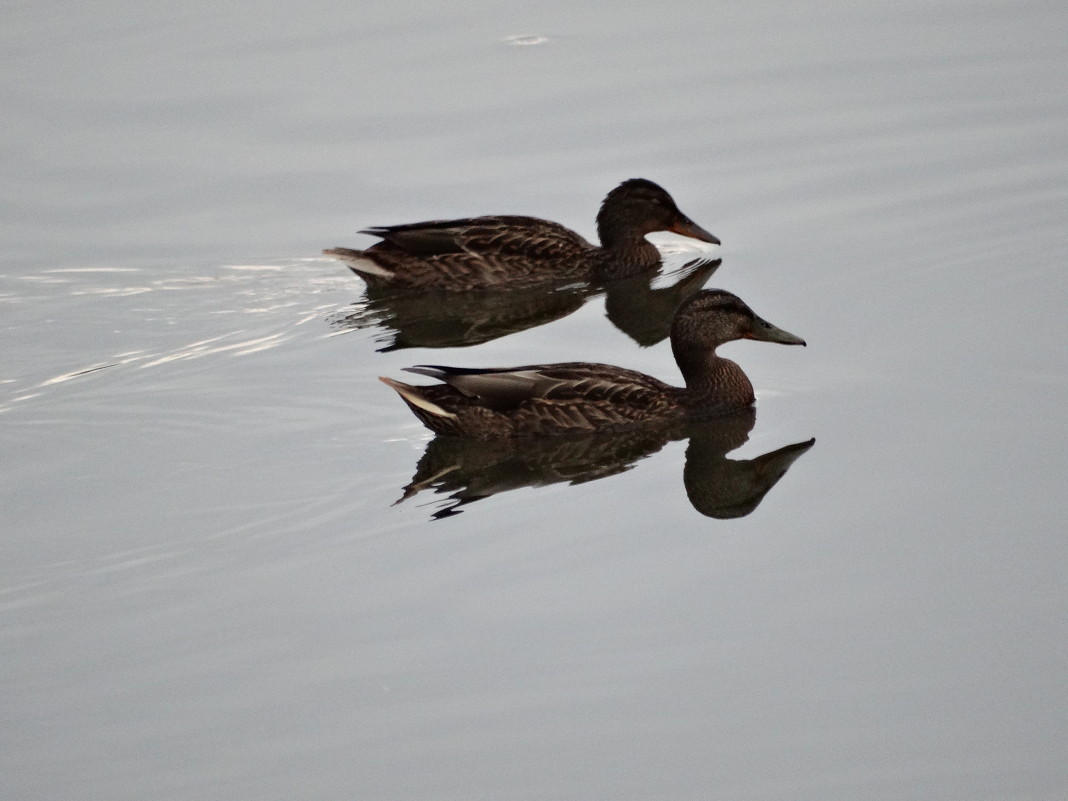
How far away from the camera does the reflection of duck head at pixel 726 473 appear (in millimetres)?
8578

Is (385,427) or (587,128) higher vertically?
(587,128)

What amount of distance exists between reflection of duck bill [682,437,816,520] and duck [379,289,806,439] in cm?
47

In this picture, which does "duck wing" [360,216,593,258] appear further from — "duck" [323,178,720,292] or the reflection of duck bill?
the reflection of duck bill

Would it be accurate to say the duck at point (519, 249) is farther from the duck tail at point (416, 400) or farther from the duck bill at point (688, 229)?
the duck tail at point (416, 400)

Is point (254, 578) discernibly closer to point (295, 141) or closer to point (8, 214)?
point (8, 214)

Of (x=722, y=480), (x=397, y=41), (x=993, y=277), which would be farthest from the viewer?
(x=397, y=41)

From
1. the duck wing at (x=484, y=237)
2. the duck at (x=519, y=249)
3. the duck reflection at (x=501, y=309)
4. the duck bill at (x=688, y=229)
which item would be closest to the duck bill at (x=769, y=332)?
the duck reflection at (x=501, y=309)

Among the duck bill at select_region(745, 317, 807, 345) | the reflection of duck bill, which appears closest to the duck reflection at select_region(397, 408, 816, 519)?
the reflection of duck bill

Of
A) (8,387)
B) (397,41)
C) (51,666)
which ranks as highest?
(397,41)

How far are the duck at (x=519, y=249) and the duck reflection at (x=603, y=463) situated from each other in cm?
303

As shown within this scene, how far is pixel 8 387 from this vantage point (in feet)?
33.2

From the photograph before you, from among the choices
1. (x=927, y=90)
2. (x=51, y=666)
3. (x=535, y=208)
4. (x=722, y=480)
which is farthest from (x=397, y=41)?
(x=51, y=666)

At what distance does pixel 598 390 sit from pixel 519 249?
124 inches

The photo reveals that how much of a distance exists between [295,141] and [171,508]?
257 inches
